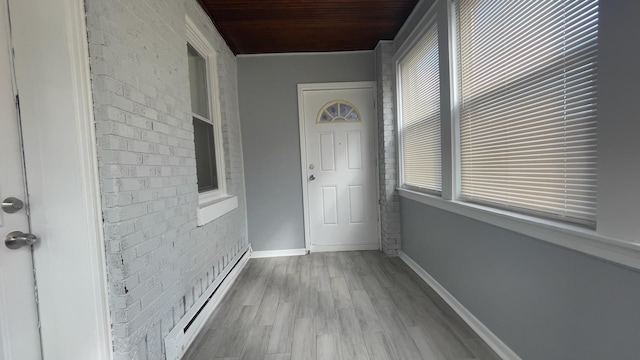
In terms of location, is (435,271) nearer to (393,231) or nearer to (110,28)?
(393,231)

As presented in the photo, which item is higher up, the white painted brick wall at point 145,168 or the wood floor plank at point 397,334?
the white painted brick wall at point 145,168

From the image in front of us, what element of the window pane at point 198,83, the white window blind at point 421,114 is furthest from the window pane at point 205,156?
the white window blind at point 421,114

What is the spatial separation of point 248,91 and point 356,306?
2.66 m

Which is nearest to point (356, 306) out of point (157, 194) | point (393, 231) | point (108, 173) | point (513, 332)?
point (513, 332)

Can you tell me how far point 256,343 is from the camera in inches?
68.5

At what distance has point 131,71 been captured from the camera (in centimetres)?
132

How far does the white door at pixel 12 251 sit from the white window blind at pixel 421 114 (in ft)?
8.11

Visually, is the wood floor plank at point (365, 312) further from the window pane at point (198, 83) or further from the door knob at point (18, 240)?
the window pane at point (198, 83)

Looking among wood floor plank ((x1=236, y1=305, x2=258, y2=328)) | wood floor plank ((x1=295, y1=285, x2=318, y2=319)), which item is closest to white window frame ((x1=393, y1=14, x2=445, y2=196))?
wood floor plank ((x1=295, y1=285, x2=318, y2=319))

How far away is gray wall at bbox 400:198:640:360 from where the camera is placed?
952 mm

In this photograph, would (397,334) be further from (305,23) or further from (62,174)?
(305,23)

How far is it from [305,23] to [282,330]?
268 cm

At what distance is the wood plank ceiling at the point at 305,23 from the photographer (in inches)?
94.7

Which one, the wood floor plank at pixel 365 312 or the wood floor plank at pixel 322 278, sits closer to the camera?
the wood floor plank at pixel 365 312
